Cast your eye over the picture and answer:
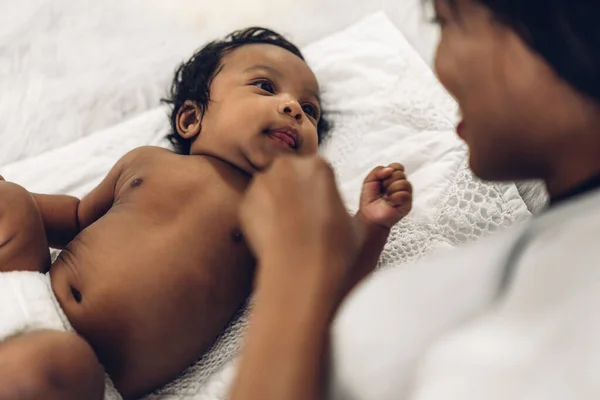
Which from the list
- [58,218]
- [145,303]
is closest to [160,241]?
[145,303]

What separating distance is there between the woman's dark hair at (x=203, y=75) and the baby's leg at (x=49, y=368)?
43 centimetres

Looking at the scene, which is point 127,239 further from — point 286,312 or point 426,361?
point 426,361

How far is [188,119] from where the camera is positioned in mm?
1059

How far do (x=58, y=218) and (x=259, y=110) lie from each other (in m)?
0.33

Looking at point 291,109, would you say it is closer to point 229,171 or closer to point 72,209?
point 229,171

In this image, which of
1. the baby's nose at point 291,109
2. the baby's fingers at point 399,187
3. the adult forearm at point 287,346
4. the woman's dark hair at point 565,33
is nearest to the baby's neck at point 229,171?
the baby's nose at point 291,109

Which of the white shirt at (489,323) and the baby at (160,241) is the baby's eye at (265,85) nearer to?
the baby at (160,241)

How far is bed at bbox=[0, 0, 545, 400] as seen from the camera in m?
0.96

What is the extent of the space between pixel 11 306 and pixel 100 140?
1.47 feet

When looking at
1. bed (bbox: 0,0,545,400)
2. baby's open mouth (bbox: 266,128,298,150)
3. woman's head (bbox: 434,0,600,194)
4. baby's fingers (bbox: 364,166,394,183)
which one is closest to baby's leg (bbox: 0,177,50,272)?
bed (bbox: 0,0,545,400)

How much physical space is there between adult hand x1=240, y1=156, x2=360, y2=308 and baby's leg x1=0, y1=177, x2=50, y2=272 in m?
0.35

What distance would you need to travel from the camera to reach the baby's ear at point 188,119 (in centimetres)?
104

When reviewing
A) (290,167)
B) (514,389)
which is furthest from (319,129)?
(514,389)

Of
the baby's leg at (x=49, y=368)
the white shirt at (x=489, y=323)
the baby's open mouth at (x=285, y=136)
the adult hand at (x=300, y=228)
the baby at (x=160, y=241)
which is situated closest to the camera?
the white shirt at (x=489, y=323)
